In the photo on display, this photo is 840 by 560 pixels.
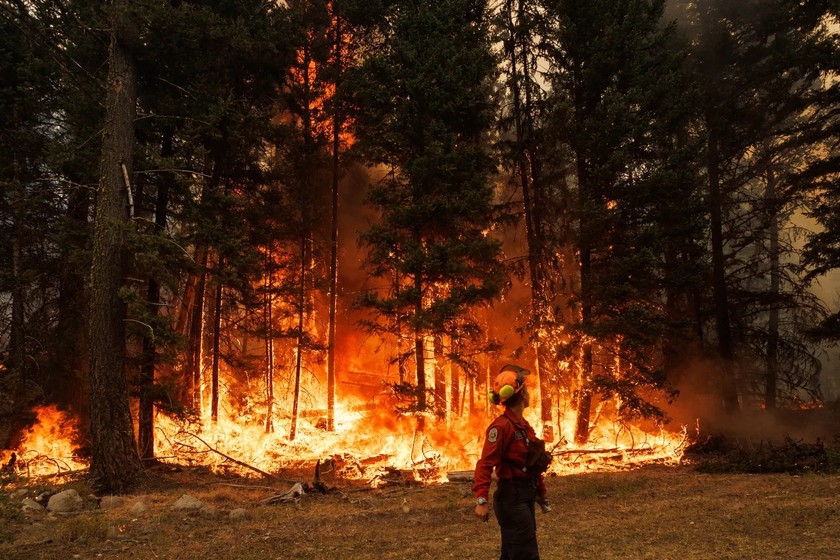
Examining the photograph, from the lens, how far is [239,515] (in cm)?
938

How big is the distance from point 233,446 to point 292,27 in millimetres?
12774

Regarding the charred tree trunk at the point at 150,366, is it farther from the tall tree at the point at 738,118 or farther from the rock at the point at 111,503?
the tall tree at the point at 738,118

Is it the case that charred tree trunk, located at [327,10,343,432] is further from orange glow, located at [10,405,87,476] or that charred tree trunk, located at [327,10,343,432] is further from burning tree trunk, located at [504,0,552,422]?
orange glow, located at [10,405,87,476]

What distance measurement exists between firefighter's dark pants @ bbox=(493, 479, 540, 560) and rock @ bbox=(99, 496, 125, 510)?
328 inches

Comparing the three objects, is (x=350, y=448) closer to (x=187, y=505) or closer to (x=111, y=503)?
(x=187, y=505)

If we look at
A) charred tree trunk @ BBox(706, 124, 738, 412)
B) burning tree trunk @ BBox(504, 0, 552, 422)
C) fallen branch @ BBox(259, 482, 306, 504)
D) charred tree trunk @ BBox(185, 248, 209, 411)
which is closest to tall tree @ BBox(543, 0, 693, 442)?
burning tree trunk @ BBox(504, 0, 552, 422)

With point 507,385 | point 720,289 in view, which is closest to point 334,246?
point 720,289

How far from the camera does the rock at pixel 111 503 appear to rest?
32.1 ft

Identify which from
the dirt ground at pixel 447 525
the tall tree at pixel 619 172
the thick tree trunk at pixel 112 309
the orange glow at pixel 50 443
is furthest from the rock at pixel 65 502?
the tall tree at pixel 619 172

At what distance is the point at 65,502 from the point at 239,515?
3204 mm

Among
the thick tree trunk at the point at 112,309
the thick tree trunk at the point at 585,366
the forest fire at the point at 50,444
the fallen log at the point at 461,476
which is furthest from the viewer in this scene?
the thick tree trunk at the point at 585,366

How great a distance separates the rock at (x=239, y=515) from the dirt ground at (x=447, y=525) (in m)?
0.07

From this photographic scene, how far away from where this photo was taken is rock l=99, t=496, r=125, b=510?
32.1ft

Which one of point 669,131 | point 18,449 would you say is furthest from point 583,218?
point 18,449
